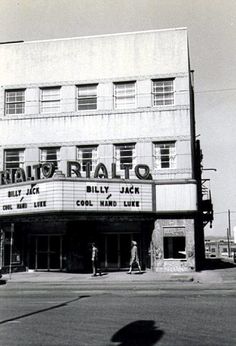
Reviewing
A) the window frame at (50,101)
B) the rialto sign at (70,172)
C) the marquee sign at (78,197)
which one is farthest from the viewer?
the window frame at (50,101)

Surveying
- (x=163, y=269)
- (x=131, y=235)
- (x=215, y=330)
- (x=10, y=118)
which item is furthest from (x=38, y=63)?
(x=215, y=330)

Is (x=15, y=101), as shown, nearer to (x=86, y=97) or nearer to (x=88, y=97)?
(x=86, y=97)

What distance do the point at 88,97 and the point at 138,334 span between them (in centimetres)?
2072

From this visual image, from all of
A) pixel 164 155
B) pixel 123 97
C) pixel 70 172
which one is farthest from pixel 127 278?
pixel 123 97

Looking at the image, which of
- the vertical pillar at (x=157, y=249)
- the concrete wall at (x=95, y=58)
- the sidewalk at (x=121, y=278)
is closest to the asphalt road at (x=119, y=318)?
the sidewalk at (x=121, y=278)

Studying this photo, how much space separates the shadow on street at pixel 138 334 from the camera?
851 centimetres

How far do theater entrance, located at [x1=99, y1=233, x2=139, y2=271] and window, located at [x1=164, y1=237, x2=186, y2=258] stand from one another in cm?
183

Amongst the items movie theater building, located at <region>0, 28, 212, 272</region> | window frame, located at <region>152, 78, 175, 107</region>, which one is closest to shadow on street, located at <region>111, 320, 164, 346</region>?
movie theater building, located at <region>0, 28, 212, 272</region>

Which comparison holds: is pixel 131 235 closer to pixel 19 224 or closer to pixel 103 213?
pixel 103 213

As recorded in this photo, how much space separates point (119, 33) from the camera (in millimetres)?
28391

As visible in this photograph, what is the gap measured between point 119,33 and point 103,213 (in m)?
10.6

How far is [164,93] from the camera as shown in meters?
27.7

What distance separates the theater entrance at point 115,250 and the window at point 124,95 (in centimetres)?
731

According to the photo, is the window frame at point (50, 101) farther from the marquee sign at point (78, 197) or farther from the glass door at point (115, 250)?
the glass door at point (115, 250)
